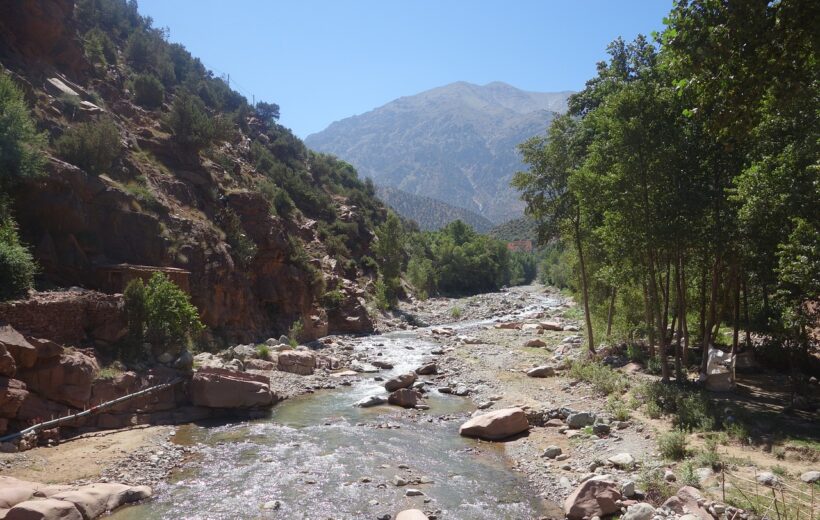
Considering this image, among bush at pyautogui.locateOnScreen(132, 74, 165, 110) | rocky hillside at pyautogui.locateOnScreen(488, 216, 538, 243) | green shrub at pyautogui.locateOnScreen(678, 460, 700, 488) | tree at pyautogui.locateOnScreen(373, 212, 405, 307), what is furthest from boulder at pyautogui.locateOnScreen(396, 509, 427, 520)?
rocky hillside at pyautogui.locateOnScreen(488, 216, 538, 243)

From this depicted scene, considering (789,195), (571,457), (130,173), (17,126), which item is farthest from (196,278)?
(789,195)

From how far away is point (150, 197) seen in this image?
29891mm

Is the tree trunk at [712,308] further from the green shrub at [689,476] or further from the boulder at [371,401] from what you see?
the boulder at [371,401]

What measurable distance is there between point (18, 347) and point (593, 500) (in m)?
15.2

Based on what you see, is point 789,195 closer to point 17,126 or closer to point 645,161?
point 645,161

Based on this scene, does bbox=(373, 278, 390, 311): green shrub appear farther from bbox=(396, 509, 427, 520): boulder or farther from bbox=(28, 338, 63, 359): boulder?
bbox=(396, 509, 427, 520): boulder

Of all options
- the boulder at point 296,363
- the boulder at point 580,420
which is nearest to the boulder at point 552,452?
the boulder at point 580,420

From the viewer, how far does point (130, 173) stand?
31297 mm

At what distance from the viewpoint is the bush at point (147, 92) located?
44.4 m

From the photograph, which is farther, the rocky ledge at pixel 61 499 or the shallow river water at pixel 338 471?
the shallow river water at pixel 338 471

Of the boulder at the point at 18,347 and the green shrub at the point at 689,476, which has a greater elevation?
the boulder at the point at 18,347

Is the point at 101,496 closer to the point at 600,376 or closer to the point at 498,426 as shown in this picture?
the point at 498,426

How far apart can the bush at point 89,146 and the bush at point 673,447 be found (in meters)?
28.0

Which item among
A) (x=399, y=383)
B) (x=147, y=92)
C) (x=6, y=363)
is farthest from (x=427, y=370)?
(x=147, y=92)
